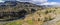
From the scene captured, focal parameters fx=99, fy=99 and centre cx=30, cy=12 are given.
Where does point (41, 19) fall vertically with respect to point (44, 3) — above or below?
below

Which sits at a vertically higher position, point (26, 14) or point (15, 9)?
point (15, 9)

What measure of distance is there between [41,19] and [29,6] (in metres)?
0.53

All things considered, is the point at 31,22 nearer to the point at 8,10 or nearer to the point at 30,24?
the point at 30,24

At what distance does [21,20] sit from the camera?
2.60 meters

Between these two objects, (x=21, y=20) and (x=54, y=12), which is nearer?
(x=21, y=20)

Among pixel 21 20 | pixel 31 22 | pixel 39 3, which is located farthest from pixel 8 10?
pixel 39 3

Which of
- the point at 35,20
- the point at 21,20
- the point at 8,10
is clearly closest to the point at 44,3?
the point at 35,20

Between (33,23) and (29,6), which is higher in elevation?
(29,6)

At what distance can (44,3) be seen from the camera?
9.34 ft

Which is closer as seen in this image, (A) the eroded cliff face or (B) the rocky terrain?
(B) the rocky terrain

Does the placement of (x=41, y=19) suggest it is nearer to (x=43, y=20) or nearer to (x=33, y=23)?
(x=43, y=20)

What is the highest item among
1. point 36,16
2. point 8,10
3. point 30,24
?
point 8,10

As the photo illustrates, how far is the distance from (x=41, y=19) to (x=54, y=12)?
47cm

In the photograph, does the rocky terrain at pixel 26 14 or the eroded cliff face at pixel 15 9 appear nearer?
the rocky terrain at pixel 26 14
